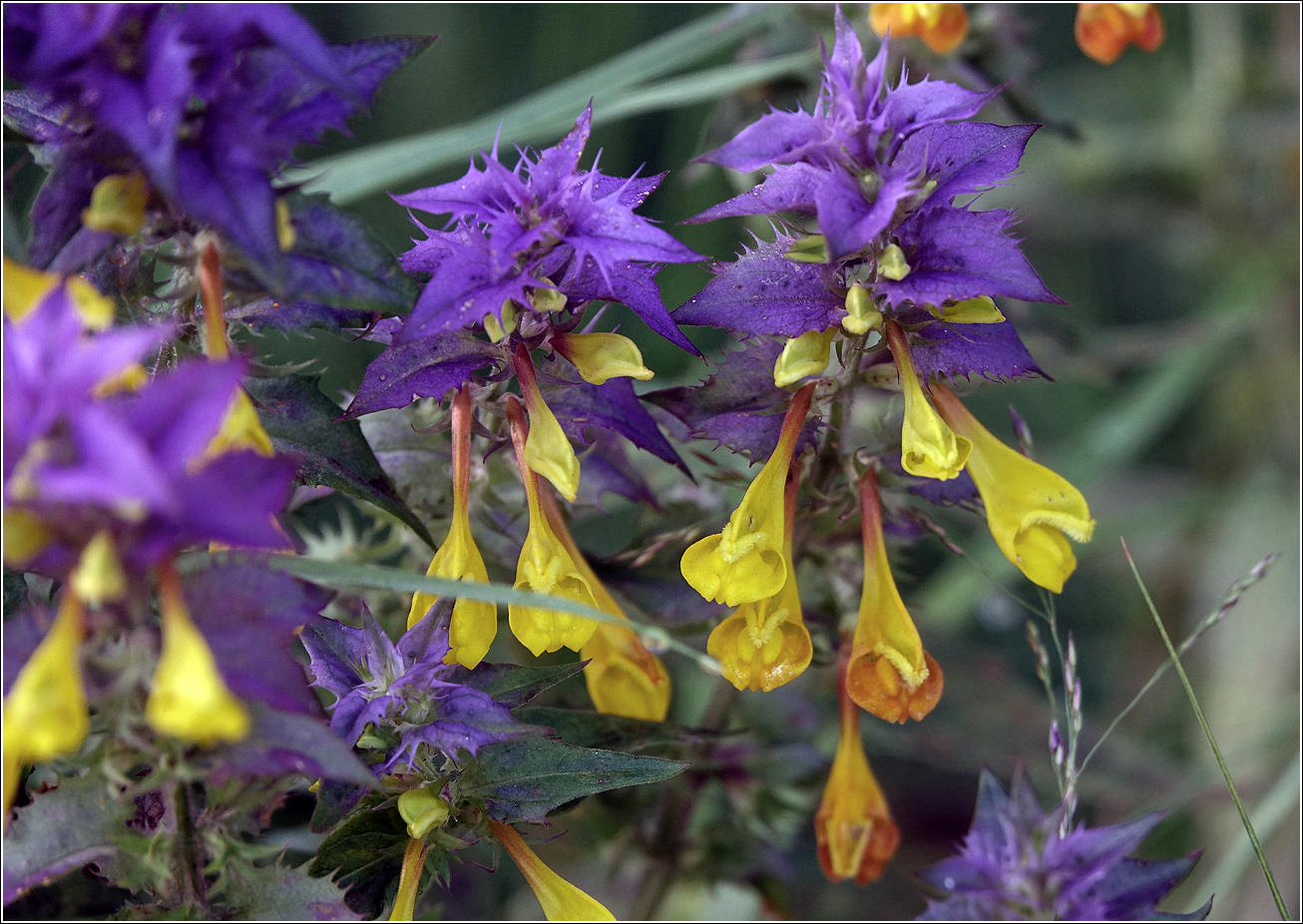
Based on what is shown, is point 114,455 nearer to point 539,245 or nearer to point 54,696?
point 54,696

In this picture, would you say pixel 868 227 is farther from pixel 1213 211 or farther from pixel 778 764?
pixel 1213 211

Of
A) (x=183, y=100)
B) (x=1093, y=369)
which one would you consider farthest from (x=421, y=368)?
(x=1093, y=369)

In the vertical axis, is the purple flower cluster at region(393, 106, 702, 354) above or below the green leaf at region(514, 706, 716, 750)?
above

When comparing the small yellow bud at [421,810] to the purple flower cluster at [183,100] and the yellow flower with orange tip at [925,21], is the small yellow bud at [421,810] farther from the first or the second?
the yellow flower with orange tip at [925,21]

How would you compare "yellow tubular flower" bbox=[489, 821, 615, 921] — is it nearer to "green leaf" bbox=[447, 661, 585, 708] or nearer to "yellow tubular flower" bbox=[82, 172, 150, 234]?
"green leaf" bbox=[447, 661, 585, 708]

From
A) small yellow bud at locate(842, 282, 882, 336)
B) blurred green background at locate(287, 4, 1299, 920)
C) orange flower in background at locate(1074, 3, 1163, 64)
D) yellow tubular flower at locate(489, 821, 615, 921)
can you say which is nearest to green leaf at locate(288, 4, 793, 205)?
blurred green background at locate(287, 4, 1299, 920)

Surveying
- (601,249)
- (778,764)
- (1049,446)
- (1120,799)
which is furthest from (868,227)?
(1049,446)

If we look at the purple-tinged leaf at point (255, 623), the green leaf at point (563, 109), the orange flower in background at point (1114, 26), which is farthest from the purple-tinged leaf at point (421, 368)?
the orange flower in background at point (1114, 26)
